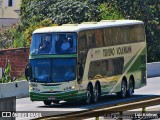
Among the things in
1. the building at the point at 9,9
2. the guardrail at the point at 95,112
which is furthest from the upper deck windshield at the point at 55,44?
the building at the point at 9,9

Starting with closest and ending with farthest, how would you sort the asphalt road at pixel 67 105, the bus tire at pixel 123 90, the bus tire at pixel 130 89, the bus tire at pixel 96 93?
the asphalt road at pixel 67 105
the bus tire at pixel 96 93
the bus tire at pixel 123 90
the bus tire at pixel 130 89

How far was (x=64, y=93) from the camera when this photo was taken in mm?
30125

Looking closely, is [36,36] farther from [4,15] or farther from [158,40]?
[4,15]

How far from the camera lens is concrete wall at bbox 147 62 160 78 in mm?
48850

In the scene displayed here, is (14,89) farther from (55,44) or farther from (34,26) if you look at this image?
(34,26)

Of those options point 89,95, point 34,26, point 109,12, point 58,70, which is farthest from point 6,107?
point 109,12

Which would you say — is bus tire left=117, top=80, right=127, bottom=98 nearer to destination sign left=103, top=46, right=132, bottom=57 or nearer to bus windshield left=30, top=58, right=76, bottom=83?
destination sign left=103, top=46, right=132, bottom=57

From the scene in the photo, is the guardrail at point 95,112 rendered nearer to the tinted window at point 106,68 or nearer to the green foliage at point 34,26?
the tinted window at point 106,68

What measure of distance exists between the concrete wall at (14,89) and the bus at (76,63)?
419 cm

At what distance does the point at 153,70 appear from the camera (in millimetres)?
49312

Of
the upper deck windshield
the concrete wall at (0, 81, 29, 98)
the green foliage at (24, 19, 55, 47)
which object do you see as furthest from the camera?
the green foliage at (24, 19, 55, 47)

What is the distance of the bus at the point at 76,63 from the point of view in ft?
98.8

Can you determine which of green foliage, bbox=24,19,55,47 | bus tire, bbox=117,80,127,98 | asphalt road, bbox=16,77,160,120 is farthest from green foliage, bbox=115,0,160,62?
bus tire, bbox=117,80,127,98

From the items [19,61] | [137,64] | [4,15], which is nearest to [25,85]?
[137,64]
